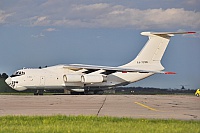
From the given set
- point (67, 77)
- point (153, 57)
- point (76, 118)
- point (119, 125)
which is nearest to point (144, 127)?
point (119, 125)

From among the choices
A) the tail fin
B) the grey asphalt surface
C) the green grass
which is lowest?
the green grass

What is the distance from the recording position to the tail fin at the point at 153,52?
157 ft

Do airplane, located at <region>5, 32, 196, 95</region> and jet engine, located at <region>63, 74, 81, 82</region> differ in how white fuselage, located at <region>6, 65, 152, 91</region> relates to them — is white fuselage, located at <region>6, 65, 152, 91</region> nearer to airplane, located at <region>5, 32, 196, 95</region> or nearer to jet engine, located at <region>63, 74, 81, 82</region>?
airplane, located at <region>5, 32, 196, 95</region>

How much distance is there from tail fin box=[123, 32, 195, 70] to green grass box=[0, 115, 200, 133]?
113 ft

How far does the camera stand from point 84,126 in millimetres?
11859

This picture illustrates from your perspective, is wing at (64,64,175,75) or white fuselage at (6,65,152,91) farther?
wing at (64,64,175,75)

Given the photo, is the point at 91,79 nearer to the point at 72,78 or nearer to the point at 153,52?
the point at 72,78

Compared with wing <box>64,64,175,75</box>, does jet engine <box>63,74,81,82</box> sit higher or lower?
lower

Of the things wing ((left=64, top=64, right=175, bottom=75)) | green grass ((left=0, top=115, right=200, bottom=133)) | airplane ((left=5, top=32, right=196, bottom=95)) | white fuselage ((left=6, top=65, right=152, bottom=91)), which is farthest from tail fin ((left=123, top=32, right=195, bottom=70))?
green grass ((left=0, top=115, right=200, bottom=133))

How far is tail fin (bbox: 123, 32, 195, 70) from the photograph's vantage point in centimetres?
4781

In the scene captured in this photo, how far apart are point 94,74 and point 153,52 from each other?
7.14 meters

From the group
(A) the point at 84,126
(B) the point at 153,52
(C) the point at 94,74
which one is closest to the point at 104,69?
(C) the point at 94,74

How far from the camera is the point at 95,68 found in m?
45.1

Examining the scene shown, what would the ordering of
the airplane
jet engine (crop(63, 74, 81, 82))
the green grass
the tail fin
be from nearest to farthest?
1. the green grass
2. the airplane
3. jet engine (crop(63, 74, 81, 82))
4. the tail fin
